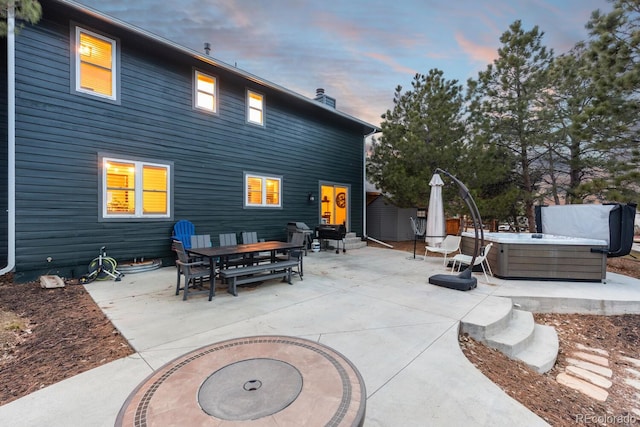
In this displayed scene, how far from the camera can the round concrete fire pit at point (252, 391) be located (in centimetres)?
142

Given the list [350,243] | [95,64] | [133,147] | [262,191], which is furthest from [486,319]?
[95,64]

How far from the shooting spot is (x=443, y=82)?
9859mm

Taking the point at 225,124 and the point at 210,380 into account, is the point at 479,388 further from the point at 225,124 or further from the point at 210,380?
the point at 225,124

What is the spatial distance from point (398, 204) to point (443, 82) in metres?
4.68

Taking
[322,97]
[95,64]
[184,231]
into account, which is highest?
[322,97]

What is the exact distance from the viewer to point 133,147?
631cm

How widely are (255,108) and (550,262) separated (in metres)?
8.48

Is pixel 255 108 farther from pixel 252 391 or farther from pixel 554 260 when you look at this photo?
pixel 554 260

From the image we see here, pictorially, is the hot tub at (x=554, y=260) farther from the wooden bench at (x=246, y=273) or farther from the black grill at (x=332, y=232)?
the black grill at (x=332, y=232)

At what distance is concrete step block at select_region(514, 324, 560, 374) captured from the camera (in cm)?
302

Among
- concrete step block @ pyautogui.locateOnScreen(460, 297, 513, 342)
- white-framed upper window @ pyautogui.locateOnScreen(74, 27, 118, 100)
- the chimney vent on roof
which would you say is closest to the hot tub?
concrete step block @ pyautogui.locateOnScreen(460, 297, 513, 342)

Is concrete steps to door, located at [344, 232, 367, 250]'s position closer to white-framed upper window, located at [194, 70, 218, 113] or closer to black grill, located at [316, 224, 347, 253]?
black grill, located at [316, 224, 347, 253]

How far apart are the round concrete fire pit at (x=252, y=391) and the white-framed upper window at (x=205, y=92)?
6950 mm

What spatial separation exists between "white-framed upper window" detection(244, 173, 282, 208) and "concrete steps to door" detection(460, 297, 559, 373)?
6.51 m
